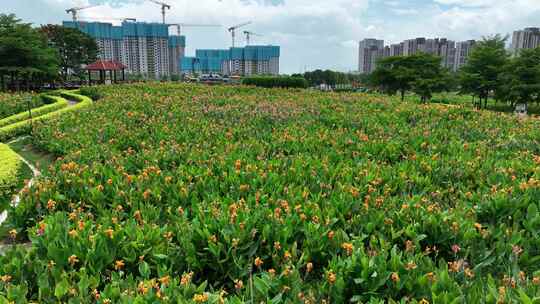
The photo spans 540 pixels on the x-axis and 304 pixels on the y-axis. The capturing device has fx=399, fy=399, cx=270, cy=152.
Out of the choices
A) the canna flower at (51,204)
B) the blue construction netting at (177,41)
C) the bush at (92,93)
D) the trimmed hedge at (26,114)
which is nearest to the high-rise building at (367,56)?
the blue construction netting at (177,41)

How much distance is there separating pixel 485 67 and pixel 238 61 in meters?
101

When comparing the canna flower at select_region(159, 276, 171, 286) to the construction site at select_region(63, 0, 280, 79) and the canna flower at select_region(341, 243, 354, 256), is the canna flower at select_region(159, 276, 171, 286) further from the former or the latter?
the construction site at select_region(63, 0, 280, 79)

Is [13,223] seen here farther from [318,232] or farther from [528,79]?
[528,79]

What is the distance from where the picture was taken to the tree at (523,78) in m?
26.9

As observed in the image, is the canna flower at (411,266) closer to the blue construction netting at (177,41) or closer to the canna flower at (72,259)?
the canna flower at (72,259)

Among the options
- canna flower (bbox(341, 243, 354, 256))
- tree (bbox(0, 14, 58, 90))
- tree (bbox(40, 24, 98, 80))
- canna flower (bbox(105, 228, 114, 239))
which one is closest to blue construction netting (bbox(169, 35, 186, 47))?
tree (bbox(40, 24, 98, 80))

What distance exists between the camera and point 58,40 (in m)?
45.1

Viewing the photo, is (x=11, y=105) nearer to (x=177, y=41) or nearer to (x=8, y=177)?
(x=8, y=177)

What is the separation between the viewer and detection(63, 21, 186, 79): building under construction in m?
92.9

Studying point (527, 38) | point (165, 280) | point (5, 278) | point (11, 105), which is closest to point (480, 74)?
point (11, 105)

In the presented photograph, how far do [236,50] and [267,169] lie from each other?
126m

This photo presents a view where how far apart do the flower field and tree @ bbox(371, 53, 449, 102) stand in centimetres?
2391

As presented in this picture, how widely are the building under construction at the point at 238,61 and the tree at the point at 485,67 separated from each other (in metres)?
79.3

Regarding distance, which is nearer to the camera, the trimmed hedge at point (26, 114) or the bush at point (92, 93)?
the trimmed hedge at point (26, 114)
